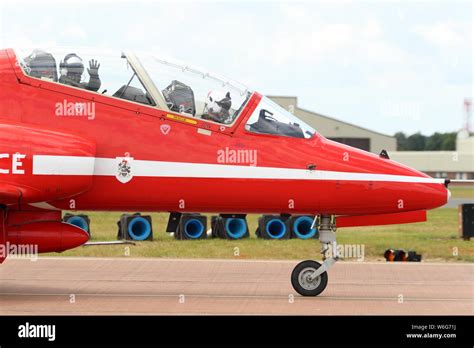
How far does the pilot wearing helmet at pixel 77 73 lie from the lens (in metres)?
12.0

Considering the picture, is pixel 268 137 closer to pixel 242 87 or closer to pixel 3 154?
pixel 242 87

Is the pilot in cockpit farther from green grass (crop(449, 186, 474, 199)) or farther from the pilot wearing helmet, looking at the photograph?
green grass (crop(449, 186, 474, 199))

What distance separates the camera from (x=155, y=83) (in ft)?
39.7

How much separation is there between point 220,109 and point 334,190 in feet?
5.85

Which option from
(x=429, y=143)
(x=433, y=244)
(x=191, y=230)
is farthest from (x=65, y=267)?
(x=429, y=143)

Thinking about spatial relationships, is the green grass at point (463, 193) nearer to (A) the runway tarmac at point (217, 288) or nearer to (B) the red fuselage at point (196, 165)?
(A) the runway tarmac at point (217, 288)

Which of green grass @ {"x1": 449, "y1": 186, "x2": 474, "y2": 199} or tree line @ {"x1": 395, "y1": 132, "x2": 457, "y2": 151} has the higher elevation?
tree line @ {"x1": 395, "y1": 132, "x2": 457, "y2": 151}

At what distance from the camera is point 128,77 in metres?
12.1

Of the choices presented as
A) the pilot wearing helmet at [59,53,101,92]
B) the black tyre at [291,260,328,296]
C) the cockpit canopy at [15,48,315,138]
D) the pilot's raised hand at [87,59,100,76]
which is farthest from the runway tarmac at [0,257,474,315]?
the pilot's raised hand at [87,59,100,76]

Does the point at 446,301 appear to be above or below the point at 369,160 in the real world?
below

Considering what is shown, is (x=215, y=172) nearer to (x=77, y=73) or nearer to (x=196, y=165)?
(x=196, y=165)

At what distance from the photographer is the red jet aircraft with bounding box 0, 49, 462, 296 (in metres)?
12.0

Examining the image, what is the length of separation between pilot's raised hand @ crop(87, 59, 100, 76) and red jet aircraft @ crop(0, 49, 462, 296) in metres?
0.01

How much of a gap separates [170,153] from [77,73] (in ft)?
5.17
